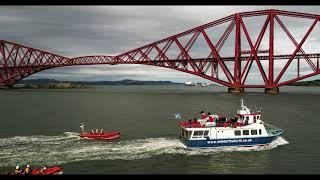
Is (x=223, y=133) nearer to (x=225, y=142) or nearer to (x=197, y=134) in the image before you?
(x=225, y=142)

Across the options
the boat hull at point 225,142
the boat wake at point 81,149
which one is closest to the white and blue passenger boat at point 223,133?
the boat hull at point 225,142

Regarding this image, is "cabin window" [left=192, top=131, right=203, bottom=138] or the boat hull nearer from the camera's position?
the boat hull

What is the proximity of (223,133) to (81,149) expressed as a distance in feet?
51.5

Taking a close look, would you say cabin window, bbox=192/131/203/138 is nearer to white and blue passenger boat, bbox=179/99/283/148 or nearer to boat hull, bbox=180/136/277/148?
white and blue passenger boat, bbox=179/99/283/148

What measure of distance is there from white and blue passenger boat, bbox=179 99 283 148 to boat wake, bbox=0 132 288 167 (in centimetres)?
68

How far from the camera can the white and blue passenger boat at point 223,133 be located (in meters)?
40.3

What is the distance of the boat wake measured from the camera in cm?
3522

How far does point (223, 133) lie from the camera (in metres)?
40.9

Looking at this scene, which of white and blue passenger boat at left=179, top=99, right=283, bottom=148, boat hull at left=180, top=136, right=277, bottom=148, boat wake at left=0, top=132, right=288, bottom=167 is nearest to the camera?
boat wake at left=0, top=132, right=288, bottom=167

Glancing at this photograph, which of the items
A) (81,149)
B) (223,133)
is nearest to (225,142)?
(223,133)

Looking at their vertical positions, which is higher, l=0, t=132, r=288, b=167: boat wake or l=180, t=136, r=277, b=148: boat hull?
l=180, t=136, r=277, b=148: boat hull

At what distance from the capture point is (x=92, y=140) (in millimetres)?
46062

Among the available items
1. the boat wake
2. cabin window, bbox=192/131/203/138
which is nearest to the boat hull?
the boat wake
